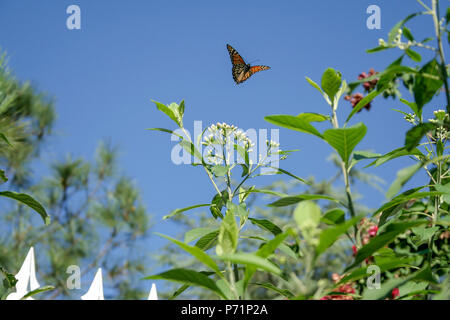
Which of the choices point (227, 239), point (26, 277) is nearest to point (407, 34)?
point (227, 239)

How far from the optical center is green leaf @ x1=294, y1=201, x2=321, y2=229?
0.45 m

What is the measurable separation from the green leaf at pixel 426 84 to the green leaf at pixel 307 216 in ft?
1.06

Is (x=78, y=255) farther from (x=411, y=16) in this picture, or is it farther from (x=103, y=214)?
(x=411, y=16)

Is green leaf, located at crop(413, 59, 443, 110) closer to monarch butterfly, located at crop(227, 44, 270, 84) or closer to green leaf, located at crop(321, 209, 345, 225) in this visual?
green leaf, located at crop(321, 209, 345, 225)

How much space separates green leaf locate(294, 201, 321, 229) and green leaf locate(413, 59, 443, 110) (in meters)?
0.32

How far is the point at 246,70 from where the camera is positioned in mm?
4344

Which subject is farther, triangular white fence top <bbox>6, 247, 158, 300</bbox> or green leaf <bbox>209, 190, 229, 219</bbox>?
triangular white fence top <bbox>6, 247, 158, 300</bbox>

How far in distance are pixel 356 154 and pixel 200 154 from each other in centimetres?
39

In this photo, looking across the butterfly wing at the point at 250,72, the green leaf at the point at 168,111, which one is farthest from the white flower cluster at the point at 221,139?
the butterfly wing at the point at 250,72

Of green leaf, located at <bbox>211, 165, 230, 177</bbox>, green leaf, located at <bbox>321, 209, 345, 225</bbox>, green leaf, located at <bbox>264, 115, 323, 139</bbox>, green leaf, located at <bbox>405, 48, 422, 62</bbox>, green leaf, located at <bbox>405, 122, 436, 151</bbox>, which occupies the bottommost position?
green leaf, located at <bbox>321, 209, 345, 225</bbox>

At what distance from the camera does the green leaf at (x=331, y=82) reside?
771mm

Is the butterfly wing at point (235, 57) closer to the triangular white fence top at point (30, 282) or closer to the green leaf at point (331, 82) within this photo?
the triangular white fence top at point (30, 282)

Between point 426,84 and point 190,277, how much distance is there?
0.47 meters

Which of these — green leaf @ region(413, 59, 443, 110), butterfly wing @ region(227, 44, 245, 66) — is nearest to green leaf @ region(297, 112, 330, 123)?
green leaf @ region(413, 59, 443, 110)
